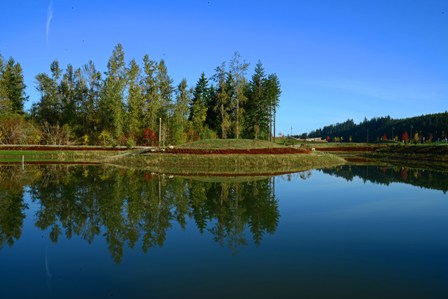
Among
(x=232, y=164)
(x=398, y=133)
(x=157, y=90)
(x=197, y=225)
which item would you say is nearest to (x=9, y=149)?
(x=157, y=90)

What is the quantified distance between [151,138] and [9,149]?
20835 millimetres

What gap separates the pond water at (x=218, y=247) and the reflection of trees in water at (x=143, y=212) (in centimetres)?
5

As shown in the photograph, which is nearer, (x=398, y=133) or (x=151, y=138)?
(x=151, y=138)

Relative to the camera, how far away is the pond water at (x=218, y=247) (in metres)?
5.98

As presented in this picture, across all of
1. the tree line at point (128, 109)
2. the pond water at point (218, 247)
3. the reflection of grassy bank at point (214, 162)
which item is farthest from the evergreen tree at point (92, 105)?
Answer: the pond water at point (218, 247)

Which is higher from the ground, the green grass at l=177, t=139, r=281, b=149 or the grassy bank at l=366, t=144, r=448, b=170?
the green grass at l=177, t=139, r=281, b=149

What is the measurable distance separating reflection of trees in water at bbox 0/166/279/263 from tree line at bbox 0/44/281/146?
40763 millimetres

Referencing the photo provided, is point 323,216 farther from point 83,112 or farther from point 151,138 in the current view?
point 83,112

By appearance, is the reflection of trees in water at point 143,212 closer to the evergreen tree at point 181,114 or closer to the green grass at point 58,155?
the green grass at point 58,155

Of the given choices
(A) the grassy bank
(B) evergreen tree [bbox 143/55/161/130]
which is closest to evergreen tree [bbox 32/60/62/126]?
(B) evergreen tree [bbox 143/55/161/130]

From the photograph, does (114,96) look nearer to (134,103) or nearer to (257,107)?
(134,103)

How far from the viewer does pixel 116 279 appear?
20.5ft

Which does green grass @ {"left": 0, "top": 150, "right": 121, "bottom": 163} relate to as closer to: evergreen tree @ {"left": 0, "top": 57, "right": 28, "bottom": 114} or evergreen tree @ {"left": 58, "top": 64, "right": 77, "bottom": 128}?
evergreen tree @ {"left": 58, "top": 64, "right": 77, "bottom": 128}

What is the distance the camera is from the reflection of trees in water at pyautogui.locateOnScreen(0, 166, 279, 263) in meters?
9.19
